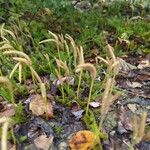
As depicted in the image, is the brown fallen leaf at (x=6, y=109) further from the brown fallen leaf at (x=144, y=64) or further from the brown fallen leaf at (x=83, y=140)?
the brown fallen leaf at (x=144, y=64)

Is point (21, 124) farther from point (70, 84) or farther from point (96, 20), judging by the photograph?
point (96, 20)

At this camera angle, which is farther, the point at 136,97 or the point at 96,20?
the point at 96,20

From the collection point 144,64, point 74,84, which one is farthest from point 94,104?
point 144,64

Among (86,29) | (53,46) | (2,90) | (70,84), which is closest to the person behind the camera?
(2,90)

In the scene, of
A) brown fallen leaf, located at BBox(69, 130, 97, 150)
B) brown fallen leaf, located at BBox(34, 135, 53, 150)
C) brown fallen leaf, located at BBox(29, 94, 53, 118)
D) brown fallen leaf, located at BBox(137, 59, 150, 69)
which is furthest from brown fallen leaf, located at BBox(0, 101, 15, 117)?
brown fallen leaf, located at BBox(137, 59, 150, 69)

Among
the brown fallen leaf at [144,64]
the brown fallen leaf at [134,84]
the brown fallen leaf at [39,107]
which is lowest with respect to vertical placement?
the brown fallen leaf at [144,64]

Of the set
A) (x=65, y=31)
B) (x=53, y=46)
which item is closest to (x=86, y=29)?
(x=65, y=31)

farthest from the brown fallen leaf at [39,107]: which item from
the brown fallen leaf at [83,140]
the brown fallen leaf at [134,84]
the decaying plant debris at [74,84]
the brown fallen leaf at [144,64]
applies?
the brown fallen leaf at [144,64]

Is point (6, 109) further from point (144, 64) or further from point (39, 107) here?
point (144, 64)
